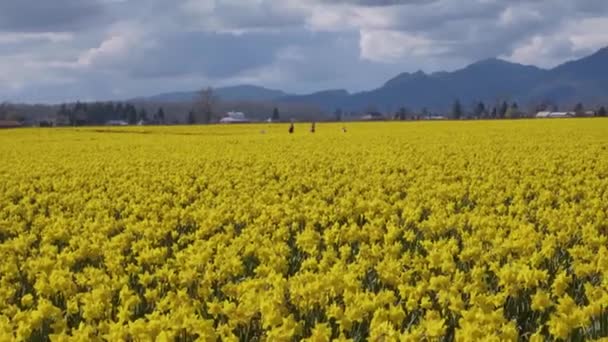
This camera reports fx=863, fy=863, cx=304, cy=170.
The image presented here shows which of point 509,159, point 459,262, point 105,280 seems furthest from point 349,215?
point 509,159

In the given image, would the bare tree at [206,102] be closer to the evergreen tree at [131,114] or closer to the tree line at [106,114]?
the tree line at [106,114]

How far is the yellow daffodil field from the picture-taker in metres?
6.36

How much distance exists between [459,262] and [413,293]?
231 centimetres

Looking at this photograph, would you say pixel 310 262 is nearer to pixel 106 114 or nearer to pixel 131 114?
pixel 131 114

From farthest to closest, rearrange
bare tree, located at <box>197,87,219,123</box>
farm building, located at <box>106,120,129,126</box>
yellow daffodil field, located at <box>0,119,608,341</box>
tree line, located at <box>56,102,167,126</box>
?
tree line, located at <box>56,102,167,126</box>, bare tree, located at <box>197,87,219,123</box>, farm building, located at <box>106,120,129,126</box>, yellow daffodil field, located at <box>0,119,608,341</box>

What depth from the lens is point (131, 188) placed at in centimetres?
1817

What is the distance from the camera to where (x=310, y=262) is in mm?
8359

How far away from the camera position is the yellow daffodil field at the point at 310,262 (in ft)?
20.9

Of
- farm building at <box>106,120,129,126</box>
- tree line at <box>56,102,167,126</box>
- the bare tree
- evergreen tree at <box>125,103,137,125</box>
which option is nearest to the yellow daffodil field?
farm building at <box>106,120,129,126</box>

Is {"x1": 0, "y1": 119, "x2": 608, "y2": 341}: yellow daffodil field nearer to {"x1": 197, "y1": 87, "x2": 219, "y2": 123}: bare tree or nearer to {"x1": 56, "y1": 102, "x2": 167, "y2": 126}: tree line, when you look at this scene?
{"x1": 197, "y1": 87, "x2": 219, "y2": 123}: bare tree

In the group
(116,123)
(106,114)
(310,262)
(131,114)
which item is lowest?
(116,123)

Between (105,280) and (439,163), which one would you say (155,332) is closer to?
(105,280)

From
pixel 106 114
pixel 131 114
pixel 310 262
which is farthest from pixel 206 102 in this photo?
pixel 310 262

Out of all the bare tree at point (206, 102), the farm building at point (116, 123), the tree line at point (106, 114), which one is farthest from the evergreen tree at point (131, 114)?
the bare tree at point (206, 102)
